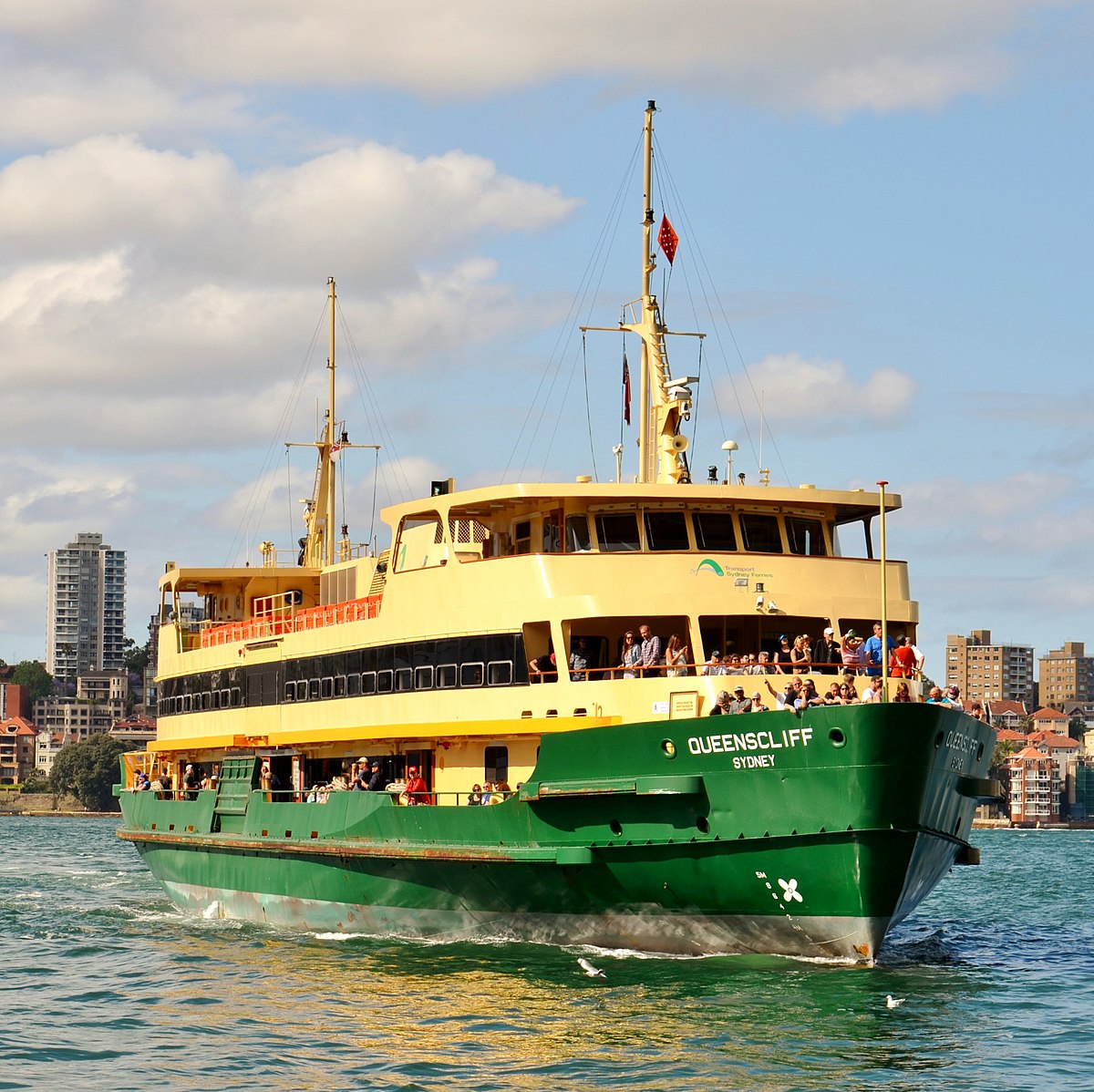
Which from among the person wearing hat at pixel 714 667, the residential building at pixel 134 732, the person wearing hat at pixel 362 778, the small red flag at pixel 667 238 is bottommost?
the person wearing hat at pixel 362 778

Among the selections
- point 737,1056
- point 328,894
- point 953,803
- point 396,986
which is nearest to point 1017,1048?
point 737,1056

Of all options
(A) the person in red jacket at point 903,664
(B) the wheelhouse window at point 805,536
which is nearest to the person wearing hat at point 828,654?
(A) the person in red jacket at point 903,664

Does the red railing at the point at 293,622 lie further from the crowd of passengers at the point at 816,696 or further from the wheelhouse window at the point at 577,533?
the crowd of passengers at the point at 816,696

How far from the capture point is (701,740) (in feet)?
74.2

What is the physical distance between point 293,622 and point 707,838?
41.5 feet

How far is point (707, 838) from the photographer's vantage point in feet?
73.8

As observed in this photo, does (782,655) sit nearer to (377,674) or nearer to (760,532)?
(760,532)

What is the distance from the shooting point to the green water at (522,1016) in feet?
58.7

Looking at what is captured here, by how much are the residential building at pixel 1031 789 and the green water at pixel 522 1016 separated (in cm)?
14028

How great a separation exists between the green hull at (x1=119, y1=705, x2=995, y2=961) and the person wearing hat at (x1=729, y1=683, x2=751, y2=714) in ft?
2.76

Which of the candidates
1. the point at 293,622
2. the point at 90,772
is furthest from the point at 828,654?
the point at 90,772

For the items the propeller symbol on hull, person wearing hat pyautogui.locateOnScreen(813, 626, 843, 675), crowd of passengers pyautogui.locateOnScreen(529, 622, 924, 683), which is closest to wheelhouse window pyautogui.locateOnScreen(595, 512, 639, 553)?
crowd of passengers pyautogui.locateOnScreen(529, 622, 924, 683)

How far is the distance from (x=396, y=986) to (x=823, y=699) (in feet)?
21.3

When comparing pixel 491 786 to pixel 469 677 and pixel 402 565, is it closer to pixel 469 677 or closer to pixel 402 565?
pixel 469 677
